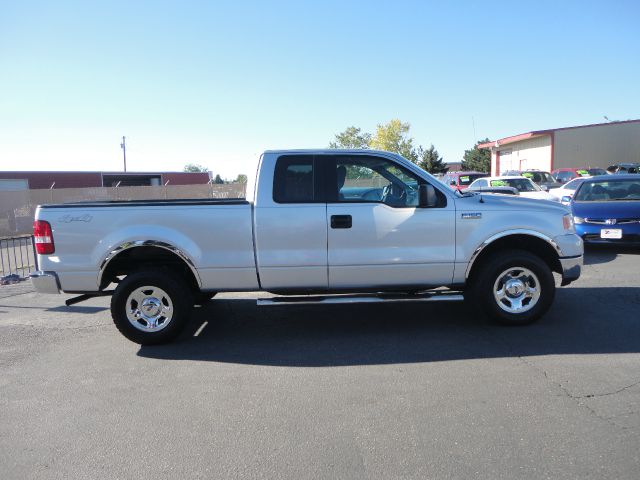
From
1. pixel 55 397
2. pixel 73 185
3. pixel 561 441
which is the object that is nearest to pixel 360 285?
pixel 561 441

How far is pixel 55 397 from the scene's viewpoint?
3994 millimetres

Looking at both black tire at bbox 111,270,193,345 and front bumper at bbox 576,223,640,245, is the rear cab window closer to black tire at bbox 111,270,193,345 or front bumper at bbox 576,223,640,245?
black tire at bbox 111,270,193,345

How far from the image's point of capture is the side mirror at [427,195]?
16.5 ft

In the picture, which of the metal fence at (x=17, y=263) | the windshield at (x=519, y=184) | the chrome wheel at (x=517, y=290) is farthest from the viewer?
the windshield at (x=519, y=184)

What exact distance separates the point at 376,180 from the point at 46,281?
368cm

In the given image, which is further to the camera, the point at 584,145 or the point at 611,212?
the point at 584,145

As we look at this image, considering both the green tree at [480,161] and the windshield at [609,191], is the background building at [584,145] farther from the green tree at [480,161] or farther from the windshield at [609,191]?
the windshield at [609,191]

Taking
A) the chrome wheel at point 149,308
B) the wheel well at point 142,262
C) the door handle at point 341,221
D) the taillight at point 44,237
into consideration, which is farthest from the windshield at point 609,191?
the taillight at point 44,237

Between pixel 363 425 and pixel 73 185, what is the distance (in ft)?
148

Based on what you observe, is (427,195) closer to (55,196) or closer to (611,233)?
(611,233)

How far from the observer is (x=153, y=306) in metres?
5.10

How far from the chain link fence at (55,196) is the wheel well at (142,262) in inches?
469

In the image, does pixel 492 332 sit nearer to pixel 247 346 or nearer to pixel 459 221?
pixel 459 221

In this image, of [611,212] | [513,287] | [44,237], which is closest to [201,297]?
[44,237]
